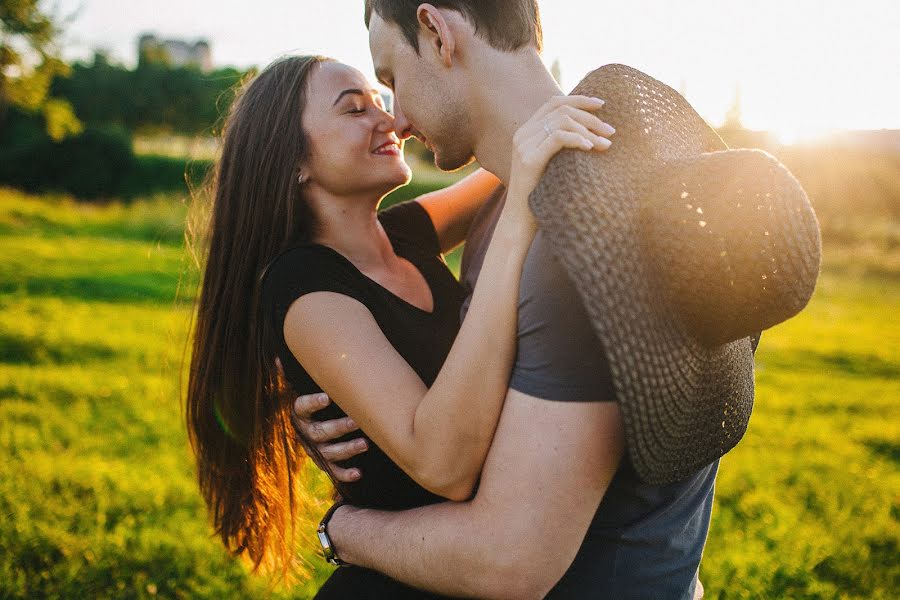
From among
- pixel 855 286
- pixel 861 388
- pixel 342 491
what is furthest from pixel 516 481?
pixel 855 286

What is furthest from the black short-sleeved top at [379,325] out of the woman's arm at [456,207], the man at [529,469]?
the woman's arm at [456,207]

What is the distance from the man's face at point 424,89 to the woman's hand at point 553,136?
2.07 feet

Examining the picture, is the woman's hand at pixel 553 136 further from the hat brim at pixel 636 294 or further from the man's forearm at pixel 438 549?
the man's forearm at pixel 438 549

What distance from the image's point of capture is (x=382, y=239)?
2.81 metres

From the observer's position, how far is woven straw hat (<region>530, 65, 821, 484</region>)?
1.37 metres

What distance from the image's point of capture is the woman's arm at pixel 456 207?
10.5ft

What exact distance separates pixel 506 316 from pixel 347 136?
4.17ft

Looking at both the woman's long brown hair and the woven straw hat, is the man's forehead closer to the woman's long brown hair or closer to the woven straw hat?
the woman's long brown hair

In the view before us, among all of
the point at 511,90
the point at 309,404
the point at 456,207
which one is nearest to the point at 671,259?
the point at 511,90

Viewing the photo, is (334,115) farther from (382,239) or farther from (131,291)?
(131,291)

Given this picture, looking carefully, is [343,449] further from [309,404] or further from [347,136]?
[347,136]

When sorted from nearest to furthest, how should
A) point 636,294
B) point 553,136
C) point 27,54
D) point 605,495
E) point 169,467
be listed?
point 636,294 → point 553,136 → point 605,495 → point 169,467 → point 27,54

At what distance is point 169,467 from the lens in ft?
18.0

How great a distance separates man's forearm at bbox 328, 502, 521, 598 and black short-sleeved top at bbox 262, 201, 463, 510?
176 millimetres
